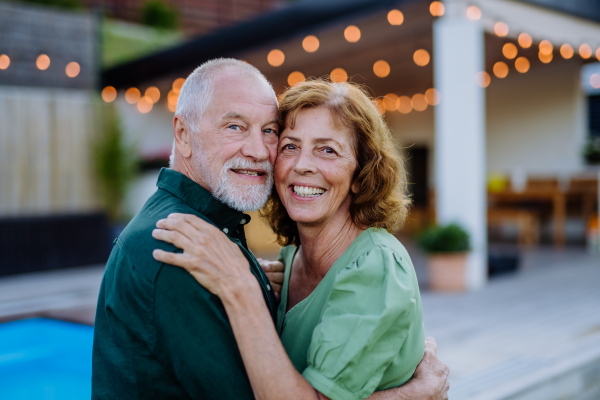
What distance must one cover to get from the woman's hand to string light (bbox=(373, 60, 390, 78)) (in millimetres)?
8304

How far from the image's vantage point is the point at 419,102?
40.3 ft

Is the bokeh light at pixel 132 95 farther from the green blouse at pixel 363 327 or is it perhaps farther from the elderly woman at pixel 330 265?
the green blouse at pixel 363 327

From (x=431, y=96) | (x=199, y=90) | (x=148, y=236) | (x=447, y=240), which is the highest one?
(x=431, y=96)

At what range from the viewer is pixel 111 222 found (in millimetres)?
7953

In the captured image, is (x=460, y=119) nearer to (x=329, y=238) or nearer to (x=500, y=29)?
(x=500, y=29)

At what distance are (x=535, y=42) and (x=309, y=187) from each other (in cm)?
646

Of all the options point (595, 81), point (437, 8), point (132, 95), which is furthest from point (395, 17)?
point (595, 81)

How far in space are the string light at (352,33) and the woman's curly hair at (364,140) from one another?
4.99 metres

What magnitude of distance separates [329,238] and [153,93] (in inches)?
358

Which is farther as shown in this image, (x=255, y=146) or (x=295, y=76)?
(x=295, y=76)

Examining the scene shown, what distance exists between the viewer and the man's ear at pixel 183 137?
1490 millimetres

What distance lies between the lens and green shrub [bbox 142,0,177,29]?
1273cm

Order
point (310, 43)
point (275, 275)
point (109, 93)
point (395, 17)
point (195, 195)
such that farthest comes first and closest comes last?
1. point (109, 93)
2. point (310, 43)
3. point (395, 17)
4. point (275, 275)
5. point (195, 195)

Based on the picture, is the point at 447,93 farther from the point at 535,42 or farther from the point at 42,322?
the point at 42,322
